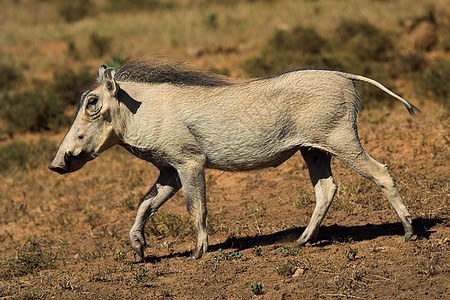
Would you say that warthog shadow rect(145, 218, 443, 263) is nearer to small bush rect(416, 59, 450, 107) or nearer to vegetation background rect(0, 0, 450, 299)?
vegetation background rect(0, 0, 450, 299)

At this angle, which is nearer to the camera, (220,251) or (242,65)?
(220,251)

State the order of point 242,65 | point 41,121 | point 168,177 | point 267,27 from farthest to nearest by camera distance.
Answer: point 267,27 < point 242,65 < point 41,121 < point 168,177

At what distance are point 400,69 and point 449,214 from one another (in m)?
7.50

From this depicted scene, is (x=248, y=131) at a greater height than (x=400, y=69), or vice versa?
(x=248, y=131)

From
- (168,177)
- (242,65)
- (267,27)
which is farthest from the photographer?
(267,27)

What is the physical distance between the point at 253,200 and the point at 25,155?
4.62m

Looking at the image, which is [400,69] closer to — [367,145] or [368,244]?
[367,145]

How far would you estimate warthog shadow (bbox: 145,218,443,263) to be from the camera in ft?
17.8

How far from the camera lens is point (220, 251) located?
5215mm

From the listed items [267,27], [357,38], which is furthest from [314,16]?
[357,38]

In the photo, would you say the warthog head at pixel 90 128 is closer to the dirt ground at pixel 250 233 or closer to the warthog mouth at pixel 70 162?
the warthog mouth at pixel 70 162

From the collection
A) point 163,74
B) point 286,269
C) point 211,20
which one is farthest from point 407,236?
point 211,20

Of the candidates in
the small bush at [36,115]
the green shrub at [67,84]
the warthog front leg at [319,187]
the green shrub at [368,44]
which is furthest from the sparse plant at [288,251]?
the green shrub at [368,44]

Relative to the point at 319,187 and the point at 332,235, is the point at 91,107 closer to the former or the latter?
the point at 319,187
